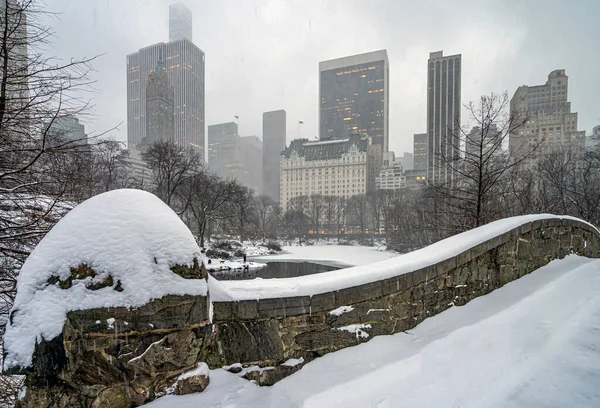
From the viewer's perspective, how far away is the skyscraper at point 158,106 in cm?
12462

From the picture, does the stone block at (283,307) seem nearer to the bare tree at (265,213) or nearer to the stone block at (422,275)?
the stone block at (422,275)

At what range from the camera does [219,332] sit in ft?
9.00

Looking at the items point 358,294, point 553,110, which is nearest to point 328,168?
point 553,110

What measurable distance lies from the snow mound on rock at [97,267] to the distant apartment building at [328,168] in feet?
374

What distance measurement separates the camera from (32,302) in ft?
7.04

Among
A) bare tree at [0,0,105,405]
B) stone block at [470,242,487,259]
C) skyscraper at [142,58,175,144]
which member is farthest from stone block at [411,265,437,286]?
skyscraper at [142,58,175,144]

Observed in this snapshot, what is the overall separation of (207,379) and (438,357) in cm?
235

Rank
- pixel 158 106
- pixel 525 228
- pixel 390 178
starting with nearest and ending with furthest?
pixel 525 228 → pixel 390 178 → pixel 158 106

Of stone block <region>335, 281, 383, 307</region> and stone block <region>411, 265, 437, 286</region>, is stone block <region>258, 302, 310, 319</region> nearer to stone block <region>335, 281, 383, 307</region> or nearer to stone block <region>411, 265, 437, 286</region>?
stone block <region>335, 281, 383, 307</region>

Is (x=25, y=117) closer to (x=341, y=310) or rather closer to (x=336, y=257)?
(x=341, y=310)

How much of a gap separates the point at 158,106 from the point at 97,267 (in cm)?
14658

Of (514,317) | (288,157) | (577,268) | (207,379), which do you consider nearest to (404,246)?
(577,268)

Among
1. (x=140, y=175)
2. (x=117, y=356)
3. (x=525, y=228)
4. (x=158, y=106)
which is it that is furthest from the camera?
(x=158, y=106)

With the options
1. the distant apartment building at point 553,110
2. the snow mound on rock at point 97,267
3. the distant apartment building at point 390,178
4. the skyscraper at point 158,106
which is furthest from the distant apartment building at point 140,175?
the distant apartment building at point 390,178
